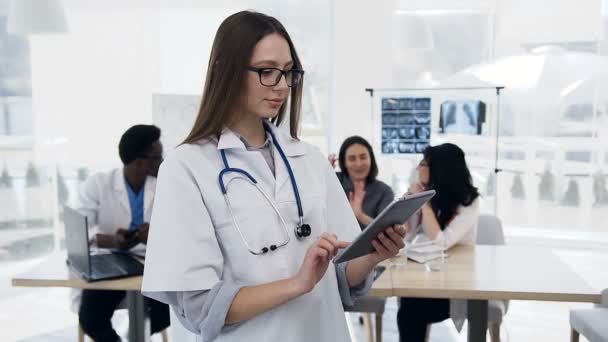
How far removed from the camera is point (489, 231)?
9.74ft

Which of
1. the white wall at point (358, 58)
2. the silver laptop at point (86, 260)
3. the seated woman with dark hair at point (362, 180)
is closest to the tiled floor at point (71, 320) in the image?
the seated woman with dark hair at point (362, 180)

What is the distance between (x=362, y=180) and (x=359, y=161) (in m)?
0.12

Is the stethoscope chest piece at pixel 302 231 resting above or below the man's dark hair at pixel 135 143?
below

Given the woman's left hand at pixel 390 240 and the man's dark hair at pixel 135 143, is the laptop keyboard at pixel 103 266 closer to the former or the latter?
the man's dark hair at pixel 135 143

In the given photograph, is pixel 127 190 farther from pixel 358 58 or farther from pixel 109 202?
pixel 358 58

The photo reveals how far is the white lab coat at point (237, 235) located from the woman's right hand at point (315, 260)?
0.08m

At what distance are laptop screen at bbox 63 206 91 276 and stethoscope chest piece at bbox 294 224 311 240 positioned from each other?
1.23 meters

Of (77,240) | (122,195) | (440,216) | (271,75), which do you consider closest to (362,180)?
(440,216)

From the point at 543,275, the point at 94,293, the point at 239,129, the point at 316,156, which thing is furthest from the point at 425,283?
the point at 94,293

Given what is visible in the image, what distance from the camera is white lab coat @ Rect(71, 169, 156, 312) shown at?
2.81 m

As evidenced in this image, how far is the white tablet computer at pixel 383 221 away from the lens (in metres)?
1.02

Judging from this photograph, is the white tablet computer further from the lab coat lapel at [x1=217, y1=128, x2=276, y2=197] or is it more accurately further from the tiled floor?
the tiled floor

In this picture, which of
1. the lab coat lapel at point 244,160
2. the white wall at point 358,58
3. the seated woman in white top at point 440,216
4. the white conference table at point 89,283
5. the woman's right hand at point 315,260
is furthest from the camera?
the white wall at point 358,58

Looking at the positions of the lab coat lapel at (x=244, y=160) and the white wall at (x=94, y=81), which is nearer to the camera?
the lab coat lapel at (x=244, y=160)
